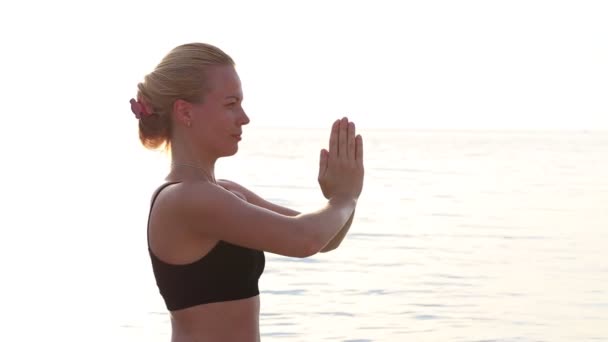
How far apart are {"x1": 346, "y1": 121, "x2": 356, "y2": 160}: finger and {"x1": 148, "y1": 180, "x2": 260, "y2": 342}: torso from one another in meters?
0.46

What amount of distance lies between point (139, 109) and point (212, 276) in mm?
534

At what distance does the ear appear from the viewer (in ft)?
12.2

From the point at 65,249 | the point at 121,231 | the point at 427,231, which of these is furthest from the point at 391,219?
the point at 65,249

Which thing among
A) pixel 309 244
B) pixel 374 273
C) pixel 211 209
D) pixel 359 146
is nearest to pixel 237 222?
pixel 211 209

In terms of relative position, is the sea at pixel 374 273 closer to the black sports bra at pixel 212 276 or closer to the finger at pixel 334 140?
the black sports bra at pixel 212 276

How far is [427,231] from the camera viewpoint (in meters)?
20.6

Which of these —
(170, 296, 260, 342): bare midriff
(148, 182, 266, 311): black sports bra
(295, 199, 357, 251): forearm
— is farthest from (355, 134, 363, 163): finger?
(170, 296, 260, 342): bare midriff

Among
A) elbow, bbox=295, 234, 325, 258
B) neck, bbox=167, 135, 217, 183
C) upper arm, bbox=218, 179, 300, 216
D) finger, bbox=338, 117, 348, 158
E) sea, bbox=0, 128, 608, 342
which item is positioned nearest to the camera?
elbow, bbox=295, 234, 325, 258

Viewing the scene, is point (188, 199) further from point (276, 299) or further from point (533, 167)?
point (533, 167)

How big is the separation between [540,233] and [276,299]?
8165 mm

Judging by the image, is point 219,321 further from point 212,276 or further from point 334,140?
point 334,140

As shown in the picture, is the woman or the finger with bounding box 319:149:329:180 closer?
the woman

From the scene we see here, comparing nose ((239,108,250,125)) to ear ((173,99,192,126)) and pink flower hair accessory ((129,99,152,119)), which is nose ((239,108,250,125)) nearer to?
ear ((173,99,192,126))

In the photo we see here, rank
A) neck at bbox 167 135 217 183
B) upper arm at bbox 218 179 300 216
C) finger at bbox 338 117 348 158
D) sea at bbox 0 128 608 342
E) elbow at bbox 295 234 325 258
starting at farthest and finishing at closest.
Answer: sea at bbox 0 128 608 342 → upper arm at bbox 218 179 300 216 → neck at bbox 167 135 217 183 → finger at bbox 338 117 348 158 → elbow at bbox 295 234 325 258
